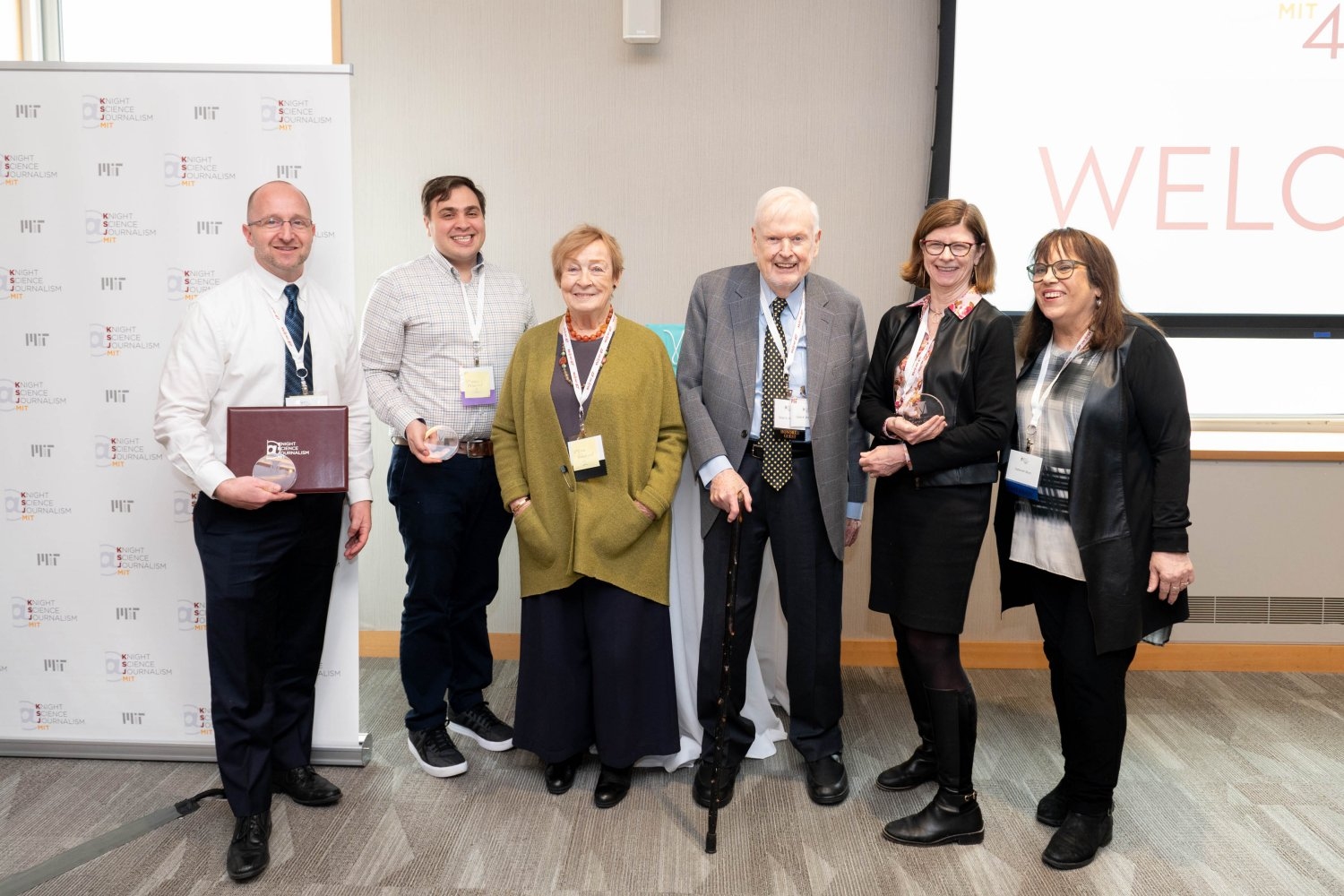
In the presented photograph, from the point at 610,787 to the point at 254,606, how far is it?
3.75 feet

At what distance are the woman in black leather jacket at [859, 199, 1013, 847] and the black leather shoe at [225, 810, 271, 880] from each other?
1.68 metres

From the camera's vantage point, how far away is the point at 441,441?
2.78 metres

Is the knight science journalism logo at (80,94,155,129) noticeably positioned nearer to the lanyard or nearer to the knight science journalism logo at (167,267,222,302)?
the knight science journalism logo at (167,267,222,302)

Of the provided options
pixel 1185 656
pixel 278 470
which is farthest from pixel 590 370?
pixel 1185 656

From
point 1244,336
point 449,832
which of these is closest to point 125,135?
point 449,832

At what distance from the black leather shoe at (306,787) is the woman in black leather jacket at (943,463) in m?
1.63

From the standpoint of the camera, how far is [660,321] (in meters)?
3.93

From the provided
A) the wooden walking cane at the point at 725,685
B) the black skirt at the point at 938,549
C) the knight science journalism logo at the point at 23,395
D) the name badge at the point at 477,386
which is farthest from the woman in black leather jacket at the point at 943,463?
the knight science journalism logo at the point at 23,395

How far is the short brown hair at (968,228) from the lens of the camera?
2.39 metres

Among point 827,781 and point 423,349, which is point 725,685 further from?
point 423,349

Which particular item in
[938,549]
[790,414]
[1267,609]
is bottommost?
[1267,609]

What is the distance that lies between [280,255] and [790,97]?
2.23 m

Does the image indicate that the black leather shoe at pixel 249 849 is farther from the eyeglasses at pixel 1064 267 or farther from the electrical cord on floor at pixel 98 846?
the eyeglasses at pixel 1064 267

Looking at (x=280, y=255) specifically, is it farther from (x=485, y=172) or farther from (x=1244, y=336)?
(x=1244, y=336)
